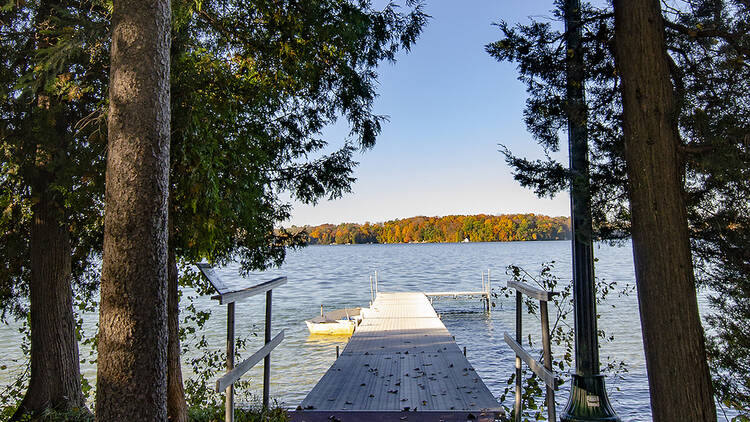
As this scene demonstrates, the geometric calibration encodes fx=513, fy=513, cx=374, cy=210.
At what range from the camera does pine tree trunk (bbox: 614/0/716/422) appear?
12.4 ft

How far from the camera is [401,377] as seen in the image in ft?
23.9

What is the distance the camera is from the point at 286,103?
5.65 meters

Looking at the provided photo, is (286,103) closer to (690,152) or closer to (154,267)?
(154,267)

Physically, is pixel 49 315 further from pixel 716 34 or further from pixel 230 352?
pixel 716 34

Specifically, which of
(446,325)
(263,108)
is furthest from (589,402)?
(446,325)

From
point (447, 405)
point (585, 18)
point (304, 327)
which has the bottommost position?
point (304, 327)

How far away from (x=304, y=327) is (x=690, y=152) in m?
18.7

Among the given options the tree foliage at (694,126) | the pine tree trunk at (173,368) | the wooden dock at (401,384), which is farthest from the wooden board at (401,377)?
the tree foliage at (694,126)

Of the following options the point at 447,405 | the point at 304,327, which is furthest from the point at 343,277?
the point at 447,405

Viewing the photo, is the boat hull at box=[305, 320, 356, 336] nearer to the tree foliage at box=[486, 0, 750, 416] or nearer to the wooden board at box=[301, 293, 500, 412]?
the wooden board at box=[301, 293, 500, 412]

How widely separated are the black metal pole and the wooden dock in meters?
1.23

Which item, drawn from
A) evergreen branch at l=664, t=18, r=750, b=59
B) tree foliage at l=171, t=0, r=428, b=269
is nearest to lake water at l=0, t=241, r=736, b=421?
tree foliage at l=171, t=0, r=428, b=269

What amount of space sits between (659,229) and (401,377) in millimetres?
4437

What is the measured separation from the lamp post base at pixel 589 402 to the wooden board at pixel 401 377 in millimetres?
1241
